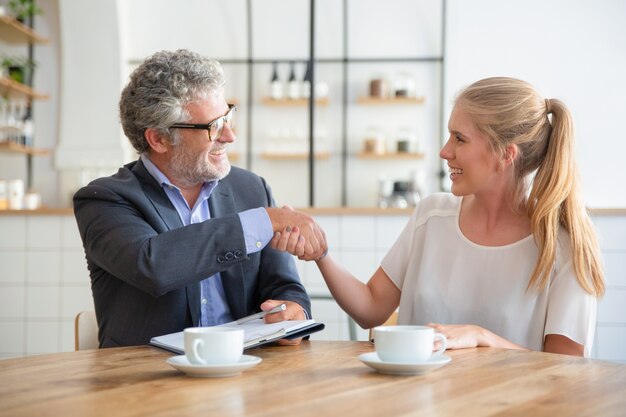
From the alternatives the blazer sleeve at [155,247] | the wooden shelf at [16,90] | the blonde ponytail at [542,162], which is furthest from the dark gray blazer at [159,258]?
the wooden shelf at [16,90]

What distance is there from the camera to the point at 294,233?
5.88 feet

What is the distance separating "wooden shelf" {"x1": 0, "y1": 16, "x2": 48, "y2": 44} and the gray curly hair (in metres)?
3.86

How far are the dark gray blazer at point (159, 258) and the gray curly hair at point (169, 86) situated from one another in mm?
118

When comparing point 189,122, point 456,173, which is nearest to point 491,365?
point 456,173

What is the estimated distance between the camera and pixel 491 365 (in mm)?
1282

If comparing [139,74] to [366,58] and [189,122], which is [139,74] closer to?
[189,122]

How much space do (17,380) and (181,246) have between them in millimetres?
515

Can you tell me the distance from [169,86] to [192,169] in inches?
7.9

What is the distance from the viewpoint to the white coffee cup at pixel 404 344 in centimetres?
117

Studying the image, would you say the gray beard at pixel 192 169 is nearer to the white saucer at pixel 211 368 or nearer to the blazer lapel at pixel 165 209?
the blazer lapel at pixel 165 209

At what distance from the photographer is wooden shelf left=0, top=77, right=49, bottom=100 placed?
18.0 ft

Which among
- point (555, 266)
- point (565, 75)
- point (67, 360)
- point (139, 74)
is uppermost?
point (565, 75)

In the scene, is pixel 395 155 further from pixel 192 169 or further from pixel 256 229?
pixel 256 229

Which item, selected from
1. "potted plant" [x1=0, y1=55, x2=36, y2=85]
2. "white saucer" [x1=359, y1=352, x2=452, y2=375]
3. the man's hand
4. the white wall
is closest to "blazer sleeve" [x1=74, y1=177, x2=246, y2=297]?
the man's hand
